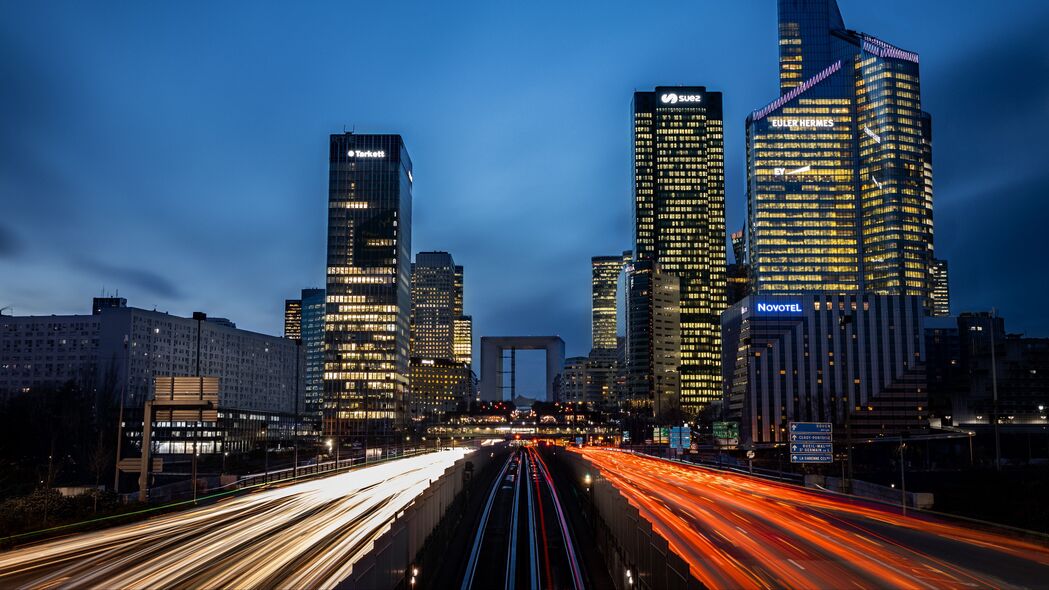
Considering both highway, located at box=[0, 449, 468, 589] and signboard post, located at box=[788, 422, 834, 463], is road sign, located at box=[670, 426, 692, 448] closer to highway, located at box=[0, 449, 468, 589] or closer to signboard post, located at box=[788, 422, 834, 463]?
signboard post, located at box=[788, 422, 834, 463]

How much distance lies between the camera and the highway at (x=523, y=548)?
3991 centimetres

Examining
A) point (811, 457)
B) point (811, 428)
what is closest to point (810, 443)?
point (811, 457)

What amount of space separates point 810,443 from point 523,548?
2679 cm

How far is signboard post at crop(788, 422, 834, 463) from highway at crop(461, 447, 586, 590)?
61.8ft

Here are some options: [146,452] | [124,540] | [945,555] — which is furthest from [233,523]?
[945,555]

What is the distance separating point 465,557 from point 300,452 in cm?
11615

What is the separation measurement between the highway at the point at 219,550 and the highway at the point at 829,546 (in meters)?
14.3

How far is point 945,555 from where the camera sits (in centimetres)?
3566

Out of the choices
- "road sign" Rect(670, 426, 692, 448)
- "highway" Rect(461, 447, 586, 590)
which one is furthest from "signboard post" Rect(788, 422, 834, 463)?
"road sign" Rect(670, 426, 692, 448)

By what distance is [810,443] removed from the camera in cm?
6356

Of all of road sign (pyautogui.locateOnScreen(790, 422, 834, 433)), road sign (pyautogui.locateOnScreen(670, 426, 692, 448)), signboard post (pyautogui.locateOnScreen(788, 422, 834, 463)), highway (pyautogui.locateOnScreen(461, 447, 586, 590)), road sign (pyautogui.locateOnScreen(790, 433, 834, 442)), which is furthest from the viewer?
road sign (pyautogui.locateOnScreen(670, 426, 692, 448))

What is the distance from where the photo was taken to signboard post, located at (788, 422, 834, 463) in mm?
63344

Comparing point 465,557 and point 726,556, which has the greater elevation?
point 726,556

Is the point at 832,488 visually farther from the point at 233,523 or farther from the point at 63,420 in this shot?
the point at 63,420
